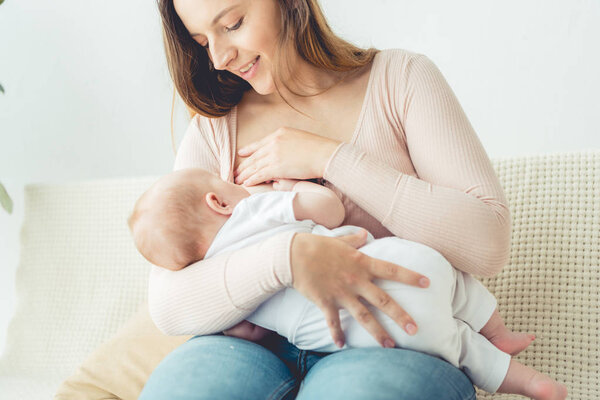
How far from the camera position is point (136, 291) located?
2002 mm

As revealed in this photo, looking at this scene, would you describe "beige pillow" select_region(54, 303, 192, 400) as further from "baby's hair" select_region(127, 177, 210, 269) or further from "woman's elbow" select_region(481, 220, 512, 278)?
"woman's elbow" select_region(481, 220, 512, 278)

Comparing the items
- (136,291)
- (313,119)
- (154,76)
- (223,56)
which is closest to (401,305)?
(313,119)

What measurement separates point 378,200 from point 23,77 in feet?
7.11

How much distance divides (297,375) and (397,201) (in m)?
0.38

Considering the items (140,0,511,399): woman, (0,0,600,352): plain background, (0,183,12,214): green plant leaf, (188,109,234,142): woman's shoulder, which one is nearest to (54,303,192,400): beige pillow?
(140,0,511,399): woman

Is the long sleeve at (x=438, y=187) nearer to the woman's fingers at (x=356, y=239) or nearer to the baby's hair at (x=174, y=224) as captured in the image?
the woman's fingers at (x=356, y=239)

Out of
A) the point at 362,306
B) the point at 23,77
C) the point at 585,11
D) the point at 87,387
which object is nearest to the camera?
the point at 362,306

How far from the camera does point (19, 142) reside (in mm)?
2701

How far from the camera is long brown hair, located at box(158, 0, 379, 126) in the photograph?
4.23ft

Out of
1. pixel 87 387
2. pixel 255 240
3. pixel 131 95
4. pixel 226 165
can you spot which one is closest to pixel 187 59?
pixel 226 165

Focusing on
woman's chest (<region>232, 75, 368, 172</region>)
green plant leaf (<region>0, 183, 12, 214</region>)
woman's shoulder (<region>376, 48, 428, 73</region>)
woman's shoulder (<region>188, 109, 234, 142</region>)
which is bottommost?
green plant leaf (<region>0, 183, 12, 214</region>)

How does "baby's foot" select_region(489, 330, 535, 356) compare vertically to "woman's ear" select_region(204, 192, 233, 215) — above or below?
below

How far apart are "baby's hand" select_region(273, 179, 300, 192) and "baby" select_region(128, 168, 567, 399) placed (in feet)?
0.07

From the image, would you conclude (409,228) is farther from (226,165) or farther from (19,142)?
(19,142)
